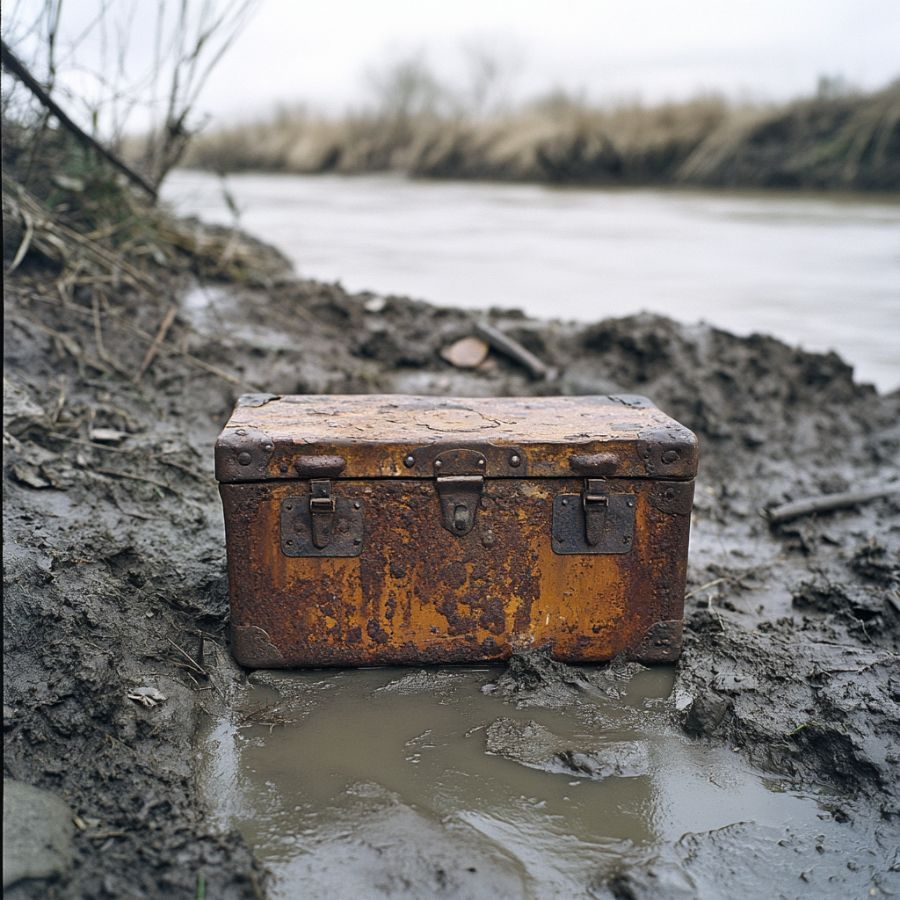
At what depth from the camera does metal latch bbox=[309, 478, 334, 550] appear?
2457 mm

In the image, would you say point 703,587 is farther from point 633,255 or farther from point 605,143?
point 605,143

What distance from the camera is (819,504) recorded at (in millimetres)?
4027

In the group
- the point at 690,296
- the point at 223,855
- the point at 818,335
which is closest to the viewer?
the point at 223,855

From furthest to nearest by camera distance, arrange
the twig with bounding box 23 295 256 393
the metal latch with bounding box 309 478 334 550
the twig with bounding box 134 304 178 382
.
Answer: the twig with bounding box 23 295 256 393, the twig with bounding box 134 304 178 382, the metal latch with bounding box 309 478 334 550

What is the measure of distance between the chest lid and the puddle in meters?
0.58

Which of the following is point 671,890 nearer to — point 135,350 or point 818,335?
point 135,350

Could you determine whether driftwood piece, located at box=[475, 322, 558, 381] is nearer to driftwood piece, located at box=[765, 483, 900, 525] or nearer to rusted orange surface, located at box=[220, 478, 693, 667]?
driftwood piece, located at box=[765, 483, 900, 525]

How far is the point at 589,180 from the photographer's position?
61.8 ft

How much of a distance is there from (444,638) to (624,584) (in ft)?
1.68

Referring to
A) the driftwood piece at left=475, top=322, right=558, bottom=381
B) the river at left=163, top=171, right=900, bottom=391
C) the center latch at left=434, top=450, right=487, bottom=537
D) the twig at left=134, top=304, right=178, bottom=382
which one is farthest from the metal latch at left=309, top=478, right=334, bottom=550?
the river at left=163, top=171, right=900, bottom=391

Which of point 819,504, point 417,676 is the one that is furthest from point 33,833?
point 819,504

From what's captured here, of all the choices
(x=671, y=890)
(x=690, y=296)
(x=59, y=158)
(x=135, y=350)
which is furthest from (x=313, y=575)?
(x=690, y=296)

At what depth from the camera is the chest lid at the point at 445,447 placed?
247 cm

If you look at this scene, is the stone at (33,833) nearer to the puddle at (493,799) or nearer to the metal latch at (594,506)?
the puddle at (493,799)
